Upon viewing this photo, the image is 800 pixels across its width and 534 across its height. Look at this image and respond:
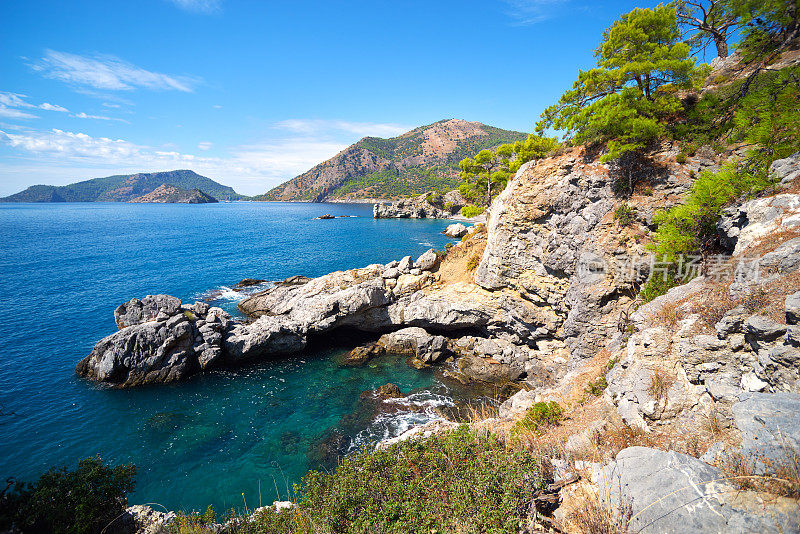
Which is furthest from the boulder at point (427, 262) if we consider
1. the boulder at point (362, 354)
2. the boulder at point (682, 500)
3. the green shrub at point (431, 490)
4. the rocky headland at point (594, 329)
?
the boulder at point (682, 500)

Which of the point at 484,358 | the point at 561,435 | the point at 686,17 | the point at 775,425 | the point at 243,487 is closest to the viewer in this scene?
the point at 775,425

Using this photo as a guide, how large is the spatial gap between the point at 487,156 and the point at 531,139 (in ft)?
34.4

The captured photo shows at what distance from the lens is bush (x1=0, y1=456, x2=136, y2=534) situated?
724 centimetres

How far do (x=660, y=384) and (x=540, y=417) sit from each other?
410cm

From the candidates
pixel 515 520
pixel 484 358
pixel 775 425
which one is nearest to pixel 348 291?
pixel 484 358

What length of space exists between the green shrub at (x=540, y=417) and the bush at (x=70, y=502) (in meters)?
12.7

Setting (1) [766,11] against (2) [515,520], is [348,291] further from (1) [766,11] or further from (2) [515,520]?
(1) [766,11]

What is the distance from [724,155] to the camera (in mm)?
17031

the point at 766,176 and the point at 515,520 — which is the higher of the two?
the point at 766,176

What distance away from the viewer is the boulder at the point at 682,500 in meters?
4.82

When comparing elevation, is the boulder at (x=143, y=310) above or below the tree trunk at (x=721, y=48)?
below

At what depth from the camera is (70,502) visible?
8062 millimetres

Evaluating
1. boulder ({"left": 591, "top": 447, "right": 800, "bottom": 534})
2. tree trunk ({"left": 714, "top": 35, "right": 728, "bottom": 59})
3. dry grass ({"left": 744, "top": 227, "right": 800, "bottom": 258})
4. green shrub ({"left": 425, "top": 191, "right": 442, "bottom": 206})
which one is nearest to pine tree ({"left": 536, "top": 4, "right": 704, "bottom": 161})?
tree trunk ({"left": 714, "top": 35, "right": 728, "bottom": 59})

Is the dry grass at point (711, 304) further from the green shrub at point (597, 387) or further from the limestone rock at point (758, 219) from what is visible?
the green shrub at point (597, 387)
